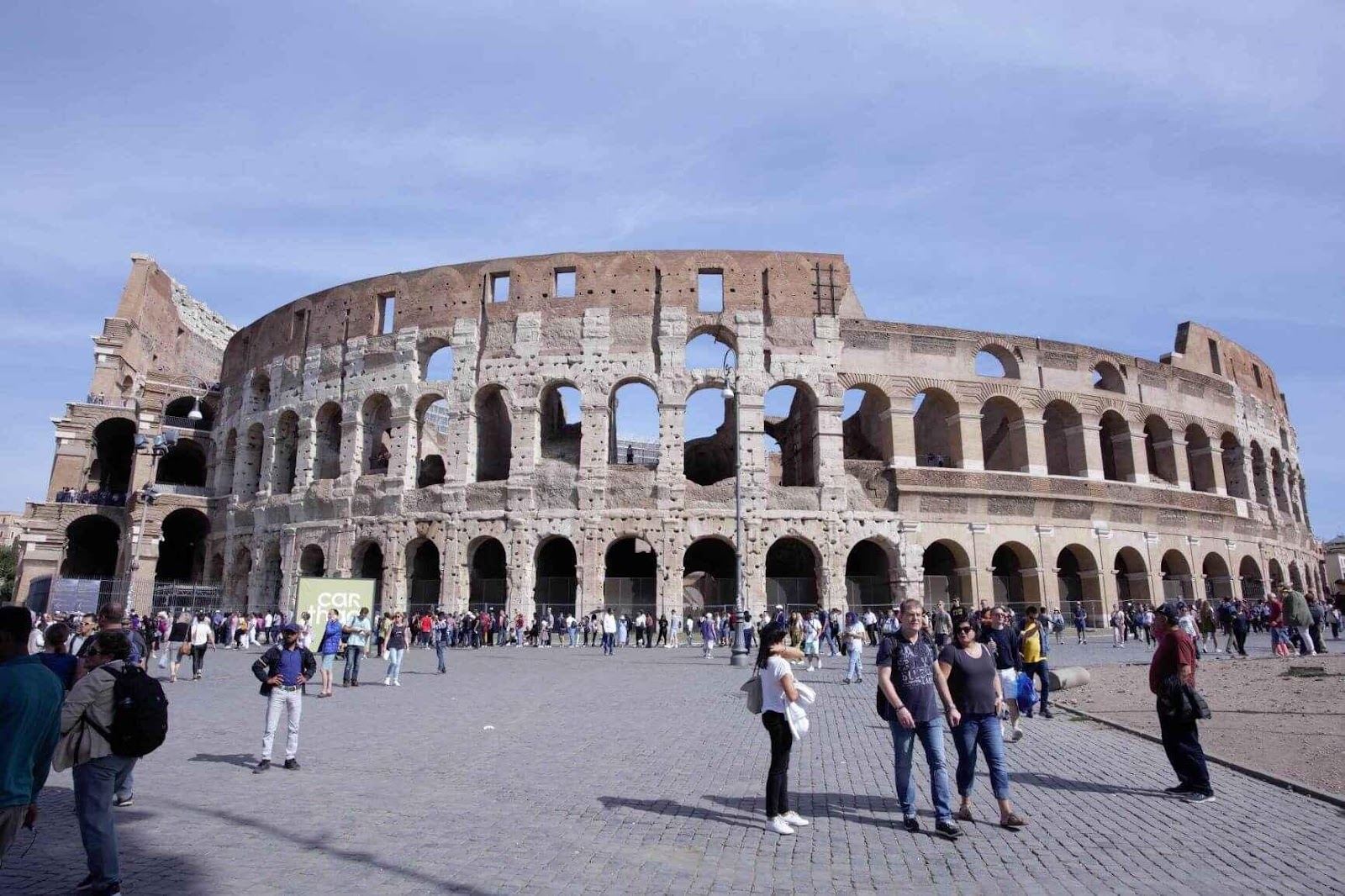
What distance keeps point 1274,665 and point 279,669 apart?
16412 millimetres

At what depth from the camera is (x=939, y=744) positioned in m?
5.68

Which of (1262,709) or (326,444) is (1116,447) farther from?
(326,444)

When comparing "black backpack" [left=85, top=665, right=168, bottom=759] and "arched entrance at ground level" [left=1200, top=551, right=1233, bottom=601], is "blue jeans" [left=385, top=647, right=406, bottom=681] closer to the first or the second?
"black backpack" [left=85, top=665, right=168, bottom=759]

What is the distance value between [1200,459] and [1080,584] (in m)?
8.66

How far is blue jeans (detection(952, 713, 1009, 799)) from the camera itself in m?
5.67

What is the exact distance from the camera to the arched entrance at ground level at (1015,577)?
28.5 metres

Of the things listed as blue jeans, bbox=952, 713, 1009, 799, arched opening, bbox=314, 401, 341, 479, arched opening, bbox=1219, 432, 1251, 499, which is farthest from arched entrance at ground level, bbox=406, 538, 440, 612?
arched opening, bbox=1219, 432, 1251, 499

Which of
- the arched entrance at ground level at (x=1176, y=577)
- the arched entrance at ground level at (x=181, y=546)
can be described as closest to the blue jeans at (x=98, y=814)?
the arched entrance at ground level at (x=1176, y=577)

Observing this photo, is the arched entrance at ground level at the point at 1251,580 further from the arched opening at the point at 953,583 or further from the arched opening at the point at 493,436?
the arched opening at the point at 493,436

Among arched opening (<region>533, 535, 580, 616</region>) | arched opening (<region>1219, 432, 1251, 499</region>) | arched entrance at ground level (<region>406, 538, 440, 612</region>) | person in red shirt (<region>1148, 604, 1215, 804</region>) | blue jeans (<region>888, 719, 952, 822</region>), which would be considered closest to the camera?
blue jeans (<region>888, 719, 952, 822</region>)

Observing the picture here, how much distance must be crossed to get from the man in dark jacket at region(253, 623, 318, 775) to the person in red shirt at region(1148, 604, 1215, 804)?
732cm

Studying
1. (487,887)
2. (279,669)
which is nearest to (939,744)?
(487,887)

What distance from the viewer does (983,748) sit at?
18.5ft

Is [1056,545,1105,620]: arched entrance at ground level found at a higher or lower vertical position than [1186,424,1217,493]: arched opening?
lower
